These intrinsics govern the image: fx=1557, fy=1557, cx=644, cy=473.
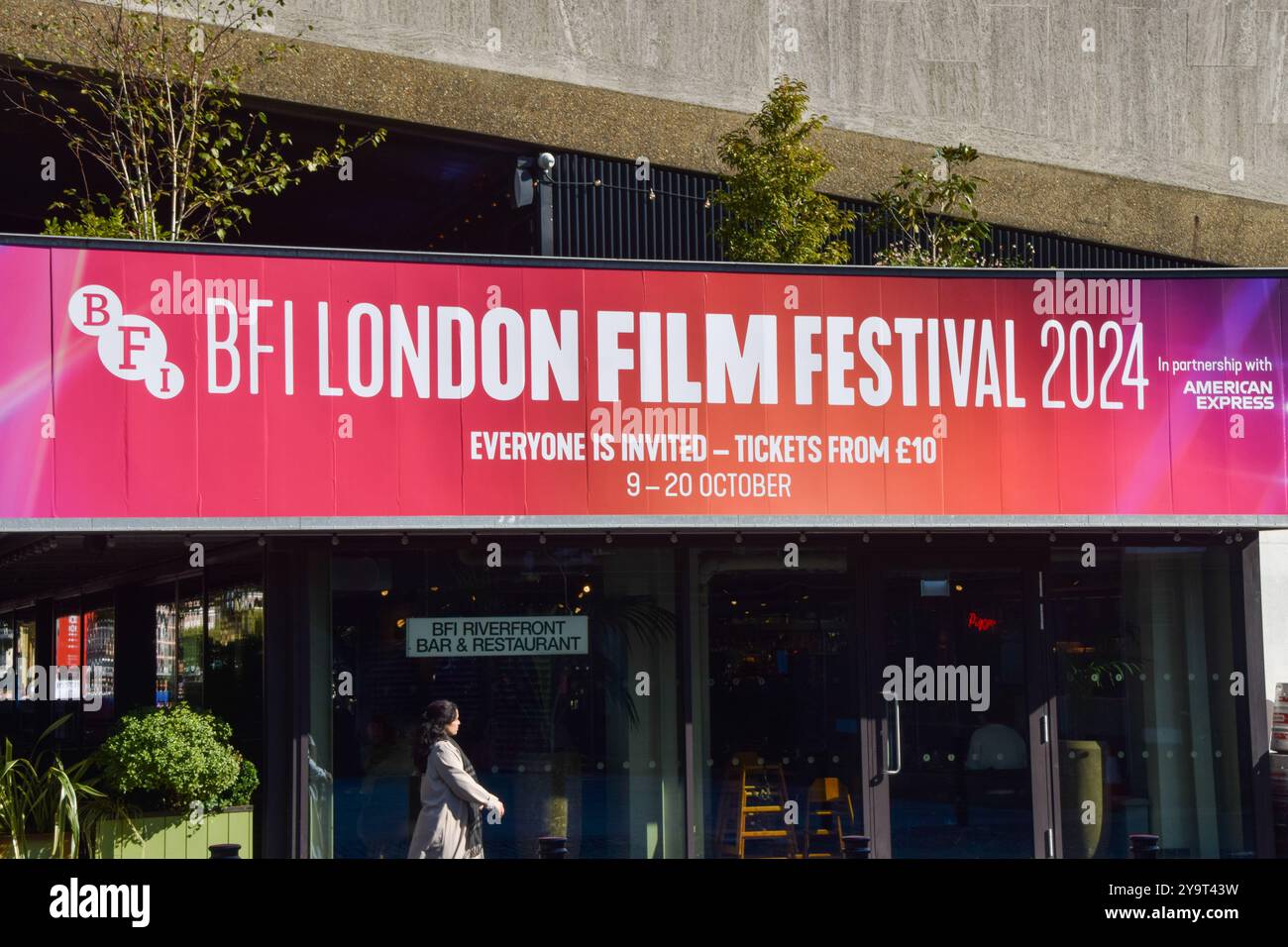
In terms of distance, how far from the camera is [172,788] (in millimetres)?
11922

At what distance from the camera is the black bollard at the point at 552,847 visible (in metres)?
12.3

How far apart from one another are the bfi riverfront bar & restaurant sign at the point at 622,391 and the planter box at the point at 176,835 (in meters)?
2.41

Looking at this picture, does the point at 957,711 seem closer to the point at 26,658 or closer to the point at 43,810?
the point at 43,810

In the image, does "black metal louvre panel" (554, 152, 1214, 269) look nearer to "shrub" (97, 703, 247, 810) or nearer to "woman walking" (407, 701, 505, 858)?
"woman walking" (407, 701, 505, 858)

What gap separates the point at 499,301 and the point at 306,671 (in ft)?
11.1

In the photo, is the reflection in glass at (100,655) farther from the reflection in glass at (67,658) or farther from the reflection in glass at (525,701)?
the reflection in glass at (525,701)

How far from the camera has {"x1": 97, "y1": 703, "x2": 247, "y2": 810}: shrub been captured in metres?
11.8

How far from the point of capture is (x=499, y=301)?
12.4 metres

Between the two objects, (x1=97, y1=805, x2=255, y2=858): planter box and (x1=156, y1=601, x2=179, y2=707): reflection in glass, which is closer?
(x1=97, y1=805, x2=255, y2=858): planter box

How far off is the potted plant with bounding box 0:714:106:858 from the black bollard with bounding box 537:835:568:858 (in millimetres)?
3396

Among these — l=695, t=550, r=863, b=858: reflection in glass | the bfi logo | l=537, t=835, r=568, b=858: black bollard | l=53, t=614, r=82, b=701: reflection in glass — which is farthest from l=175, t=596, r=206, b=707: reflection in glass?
l=53, t=614, r=82, b=701: reflection in glass

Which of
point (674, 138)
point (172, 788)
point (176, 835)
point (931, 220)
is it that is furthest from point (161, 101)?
point (931, 220)

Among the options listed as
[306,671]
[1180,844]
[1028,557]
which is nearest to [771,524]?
[1028,557]

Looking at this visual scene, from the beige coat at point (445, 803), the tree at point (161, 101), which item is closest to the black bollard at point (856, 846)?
the beige coat at point (445, 803)
